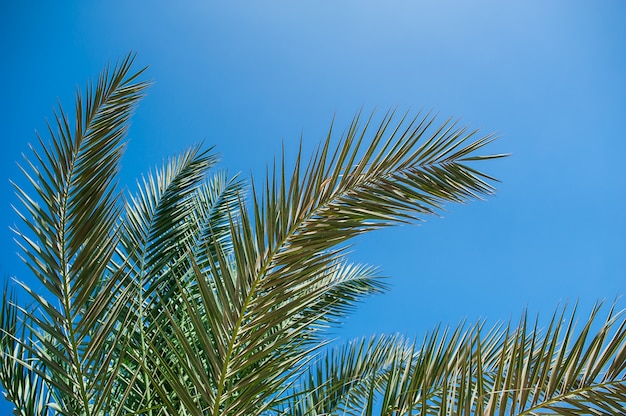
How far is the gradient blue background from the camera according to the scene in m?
12.6

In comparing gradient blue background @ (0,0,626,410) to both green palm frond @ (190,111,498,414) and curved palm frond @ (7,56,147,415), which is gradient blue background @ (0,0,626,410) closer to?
curved palm frond @ (7,56,147,415)

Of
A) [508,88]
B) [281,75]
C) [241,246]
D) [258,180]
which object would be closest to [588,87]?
[508,88]

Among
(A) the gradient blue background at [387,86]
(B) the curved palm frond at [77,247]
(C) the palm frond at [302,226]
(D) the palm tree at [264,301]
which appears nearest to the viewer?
(D) the palm tree at [264,301]

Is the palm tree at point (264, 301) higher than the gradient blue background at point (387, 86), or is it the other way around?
the gradient blue background at point (387, 86)

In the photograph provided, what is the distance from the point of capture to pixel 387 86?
13180 millimetres

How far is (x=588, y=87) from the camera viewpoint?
1331 centimetres

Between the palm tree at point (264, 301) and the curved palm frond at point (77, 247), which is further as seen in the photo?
the curved palm frond at point (77, 247)

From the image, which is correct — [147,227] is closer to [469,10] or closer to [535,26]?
[469,10]

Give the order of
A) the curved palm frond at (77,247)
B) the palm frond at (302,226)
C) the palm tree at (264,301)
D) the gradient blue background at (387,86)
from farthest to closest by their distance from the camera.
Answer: the gradient blue background at (387,86) < the curved palm frond at (77,247) < the palm frond at (302,226) < the palm tree at (264,301)

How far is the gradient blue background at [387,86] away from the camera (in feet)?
41.4

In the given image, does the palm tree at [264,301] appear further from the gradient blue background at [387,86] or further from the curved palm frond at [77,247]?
the gradient blue background at [387,86]

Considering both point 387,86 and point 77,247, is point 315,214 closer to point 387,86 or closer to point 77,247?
point 77,247

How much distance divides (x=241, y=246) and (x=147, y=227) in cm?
173

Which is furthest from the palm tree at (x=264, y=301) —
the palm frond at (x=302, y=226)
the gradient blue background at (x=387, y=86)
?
the gradient blue background at (x=387, y=86)
